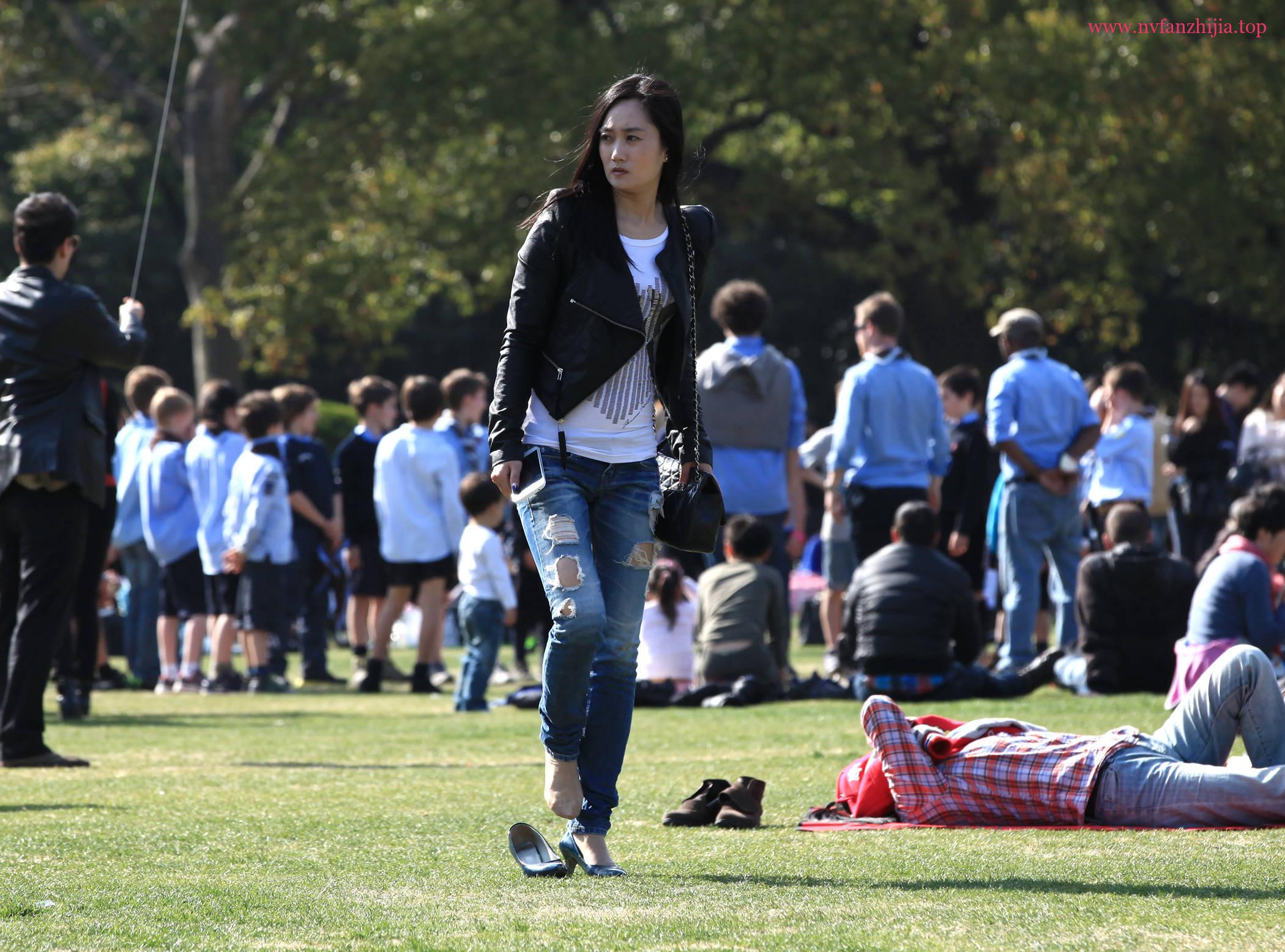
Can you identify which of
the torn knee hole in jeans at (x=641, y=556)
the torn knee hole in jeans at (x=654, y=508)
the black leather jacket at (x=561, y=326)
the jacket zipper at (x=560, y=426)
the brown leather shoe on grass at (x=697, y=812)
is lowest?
the brown leather shoe on grass at (x=697, y=812)

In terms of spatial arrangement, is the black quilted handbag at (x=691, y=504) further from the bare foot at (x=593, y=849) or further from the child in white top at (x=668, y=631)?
the child in white top at (x=668, y=631)

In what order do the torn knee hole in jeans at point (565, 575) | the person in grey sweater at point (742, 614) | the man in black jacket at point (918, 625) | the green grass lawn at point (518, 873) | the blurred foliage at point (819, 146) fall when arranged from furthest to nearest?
the blurred foliage at point (819, 146) < the person in grey sweater at point (742, 614) < the man in black jacket at point (918, 625) < the torn knee hole in jeans at point (565, 575) < the green grass lawn at point (518, 873)

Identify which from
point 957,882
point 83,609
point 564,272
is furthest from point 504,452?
point 83,609

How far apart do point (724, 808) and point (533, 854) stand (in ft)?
3.75

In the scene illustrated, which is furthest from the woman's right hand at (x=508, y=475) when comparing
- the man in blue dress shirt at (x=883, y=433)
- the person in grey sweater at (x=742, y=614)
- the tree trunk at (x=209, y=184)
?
the tree trunk at (x=209, y=184)

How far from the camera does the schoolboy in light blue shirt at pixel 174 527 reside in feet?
40.2

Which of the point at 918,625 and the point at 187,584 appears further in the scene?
the point at 187,584

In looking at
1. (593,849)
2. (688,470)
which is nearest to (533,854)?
(593,849)

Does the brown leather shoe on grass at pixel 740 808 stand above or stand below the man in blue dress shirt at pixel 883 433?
below

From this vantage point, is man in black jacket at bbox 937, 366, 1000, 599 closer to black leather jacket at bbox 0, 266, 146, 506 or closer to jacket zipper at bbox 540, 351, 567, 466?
black leather jacket at bbox 0, 266, 146, 506

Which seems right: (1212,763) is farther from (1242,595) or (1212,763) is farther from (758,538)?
(758,538)

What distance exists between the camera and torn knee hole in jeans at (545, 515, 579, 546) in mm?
4633

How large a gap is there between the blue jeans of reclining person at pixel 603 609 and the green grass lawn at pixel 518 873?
0.31 metres

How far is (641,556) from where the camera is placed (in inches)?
188
